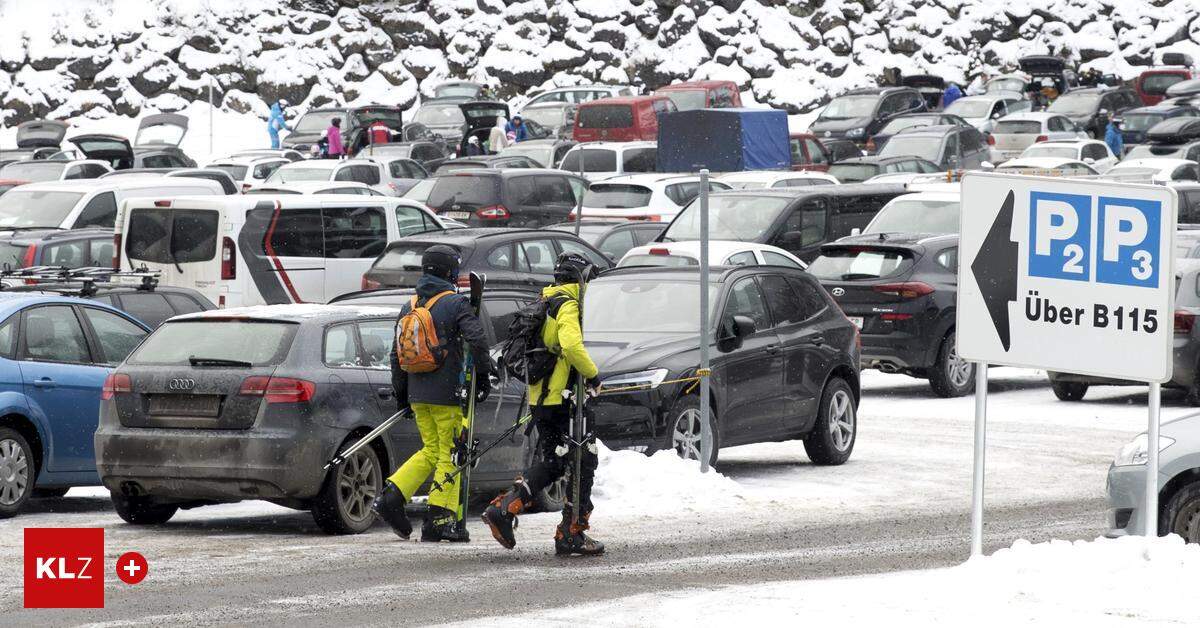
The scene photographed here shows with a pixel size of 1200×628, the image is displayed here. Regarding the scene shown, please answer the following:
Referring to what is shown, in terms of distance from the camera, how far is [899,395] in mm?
20406

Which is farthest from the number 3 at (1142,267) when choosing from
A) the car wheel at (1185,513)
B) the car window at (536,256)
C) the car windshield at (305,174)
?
the car windshield at (305,174)

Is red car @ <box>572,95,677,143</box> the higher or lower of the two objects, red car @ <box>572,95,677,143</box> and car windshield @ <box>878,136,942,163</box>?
the higher

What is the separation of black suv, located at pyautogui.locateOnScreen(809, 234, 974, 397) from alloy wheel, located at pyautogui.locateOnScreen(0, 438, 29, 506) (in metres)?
9.19

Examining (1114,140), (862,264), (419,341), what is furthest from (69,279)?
(1114,140)

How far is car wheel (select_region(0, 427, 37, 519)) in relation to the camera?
1223 cm

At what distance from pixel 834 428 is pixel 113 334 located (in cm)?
549

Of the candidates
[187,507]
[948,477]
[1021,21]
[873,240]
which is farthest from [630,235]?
[1021,21]

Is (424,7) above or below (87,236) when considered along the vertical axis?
above

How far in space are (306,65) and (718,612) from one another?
49.2m

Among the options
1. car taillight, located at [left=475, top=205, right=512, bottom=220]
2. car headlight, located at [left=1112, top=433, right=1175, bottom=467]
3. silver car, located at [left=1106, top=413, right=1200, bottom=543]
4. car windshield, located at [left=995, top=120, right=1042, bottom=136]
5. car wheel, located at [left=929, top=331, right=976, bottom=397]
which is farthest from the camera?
car windshield, located at [left=995, top=120, right=1042, bottom=136]

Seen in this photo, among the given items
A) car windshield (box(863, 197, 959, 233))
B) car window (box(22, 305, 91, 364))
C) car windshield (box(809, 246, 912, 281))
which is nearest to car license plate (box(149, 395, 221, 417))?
car window (box(22, 305, 91, 364))

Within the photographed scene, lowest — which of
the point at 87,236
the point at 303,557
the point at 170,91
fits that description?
the point at 303,557

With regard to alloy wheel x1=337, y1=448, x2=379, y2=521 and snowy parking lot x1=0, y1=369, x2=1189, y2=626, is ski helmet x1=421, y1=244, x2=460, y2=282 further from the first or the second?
snowy parking lot x1=0, y1=369, x2=1189, y2=626

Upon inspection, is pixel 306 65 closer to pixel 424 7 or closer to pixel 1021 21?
pixel 424 7
